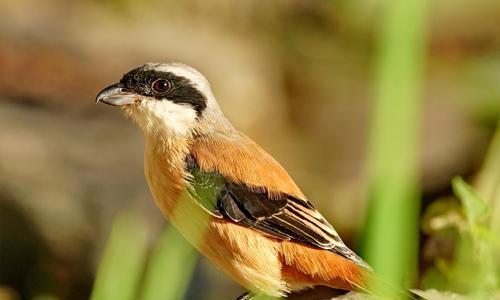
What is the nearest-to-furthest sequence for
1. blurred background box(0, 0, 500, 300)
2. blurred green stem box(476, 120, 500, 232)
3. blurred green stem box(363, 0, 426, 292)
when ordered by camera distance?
blurred green stem box(363, 0, 426, 292)
blurred green stem box(476, 120, 500, 232)
blurred background box(0, 0, 500, 300)

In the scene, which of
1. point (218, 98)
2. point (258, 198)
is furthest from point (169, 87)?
point (218, 98)

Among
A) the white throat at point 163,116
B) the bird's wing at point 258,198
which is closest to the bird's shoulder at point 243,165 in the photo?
the bird's wing at point 258,198

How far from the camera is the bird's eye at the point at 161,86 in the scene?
16.5 ft

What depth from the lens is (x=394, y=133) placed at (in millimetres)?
2666

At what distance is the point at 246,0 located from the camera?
13.4 m

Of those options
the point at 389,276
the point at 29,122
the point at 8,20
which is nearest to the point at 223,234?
the point at 389,276

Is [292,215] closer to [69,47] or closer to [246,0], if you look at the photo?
[69,47]

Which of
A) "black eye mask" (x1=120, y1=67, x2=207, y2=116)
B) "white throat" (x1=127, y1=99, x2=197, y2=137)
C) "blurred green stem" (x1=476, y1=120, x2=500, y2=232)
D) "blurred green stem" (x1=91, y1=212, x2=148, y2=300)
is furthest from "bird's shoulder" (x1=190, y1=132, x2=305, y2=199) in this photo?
"blurred green stem" (x1=91, y1=212, x2=148, y2=300)

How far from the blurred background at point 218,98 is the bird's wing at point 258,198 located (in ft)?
8.55

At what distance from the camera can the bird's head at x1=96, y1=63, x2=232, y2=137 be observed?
4.98 metres

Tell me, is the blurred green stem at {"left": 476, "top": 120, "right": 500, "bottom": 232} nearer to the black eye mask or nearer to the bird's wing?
the bird's wing

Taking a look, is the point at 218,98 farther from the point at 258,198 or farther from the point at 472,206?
the point at 472,206

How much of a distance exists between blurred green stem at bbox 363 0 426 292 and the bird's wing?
178 cm

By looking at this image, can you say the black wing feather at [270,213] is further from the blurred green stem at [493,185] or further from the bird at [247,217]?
the blurred green stem at [493,185]
